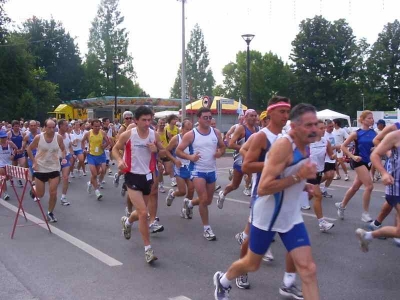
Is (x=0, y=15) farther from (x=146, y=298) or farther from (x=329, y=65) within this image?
(x=146, y=298)

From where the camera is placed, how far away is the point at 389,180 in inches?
212

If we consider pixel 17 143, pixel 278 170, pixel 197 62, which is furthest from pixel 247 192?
pixel 197 62

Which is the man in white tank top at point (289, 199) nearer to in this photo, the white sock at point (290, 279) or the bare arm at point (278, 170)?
the bare arm at point (278, 170)

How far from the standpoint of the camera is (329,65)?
6306cm

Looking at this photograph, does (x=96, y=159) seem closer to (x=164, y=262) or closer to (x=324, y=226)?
(x=324, y=226)

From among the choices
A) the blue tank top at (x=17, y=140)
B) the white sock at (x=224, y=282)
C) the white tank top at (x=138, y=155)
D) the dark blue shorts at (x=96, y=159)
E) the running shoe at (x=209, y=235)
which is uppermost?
the white tank top at (x=138, y=155)

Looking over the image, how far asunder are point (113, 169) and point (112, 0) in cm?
5317

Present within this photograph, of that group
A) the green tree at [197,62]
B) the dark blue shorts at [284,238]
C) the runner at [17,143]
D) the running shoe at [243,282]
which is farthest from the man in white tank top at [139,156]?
the green tree at [197,62]

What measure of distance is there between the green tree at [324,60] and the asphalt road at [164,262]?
54.0 m

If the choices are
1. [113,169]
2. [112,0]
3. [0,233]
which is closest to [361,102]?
[112,0]

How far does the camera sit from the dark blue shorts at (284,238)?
4137 mm

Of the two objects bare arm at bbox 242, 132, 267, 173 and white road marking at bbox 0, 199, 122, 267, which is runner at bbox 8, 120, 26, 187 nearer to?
white road marking at bbox 0, 199, 122, 267

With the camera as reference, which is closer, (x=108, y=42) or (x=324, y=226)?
(x=324, y=226)

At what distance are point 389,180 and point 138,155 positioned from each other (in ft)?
10.3
